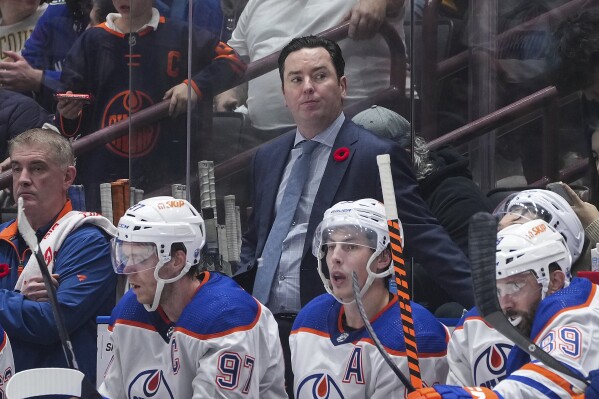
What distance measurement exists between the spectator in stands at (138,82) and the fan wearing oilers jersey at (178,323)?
1309 mm

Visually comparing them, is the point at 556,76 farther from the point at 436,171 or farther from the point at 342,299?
the point at 342,299

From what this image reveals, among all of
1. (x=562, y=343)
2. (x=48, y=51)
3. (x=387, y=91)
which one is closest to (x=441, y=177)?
(x=387, y=91)

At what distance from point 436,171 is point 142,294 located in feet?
4.08

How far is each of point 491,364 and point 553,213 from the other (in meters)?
0.47

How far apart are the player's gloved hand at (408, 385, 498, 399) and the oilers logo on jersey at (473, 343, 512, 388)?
522 millimetres

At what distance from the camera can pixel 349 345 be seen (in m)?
3.71

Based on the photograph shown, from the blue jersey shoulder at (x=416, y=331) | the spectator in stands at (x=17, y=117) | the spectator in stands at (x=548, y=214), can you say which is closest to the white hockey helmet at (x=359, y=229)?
the blue jersey shoulder at (x=416, y=331)

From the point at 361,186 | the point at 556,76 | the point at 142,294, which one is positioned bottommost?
the point at 142,294

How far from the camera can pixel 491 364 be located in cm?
353

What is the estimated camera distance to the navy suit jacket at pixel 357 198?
4.04 metres

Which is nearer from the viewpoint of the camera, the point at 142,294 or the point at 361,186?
the point at 142,294

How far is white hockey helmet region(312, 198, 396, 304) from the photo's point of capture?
3.75 m

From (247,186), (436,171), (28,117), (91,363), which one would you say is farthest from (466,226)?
(28,117)

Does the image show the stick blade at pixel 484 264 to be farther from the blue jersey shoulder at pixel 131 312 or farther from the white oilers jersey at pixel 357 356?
the blue jersey shoulder at pixel 131 312
